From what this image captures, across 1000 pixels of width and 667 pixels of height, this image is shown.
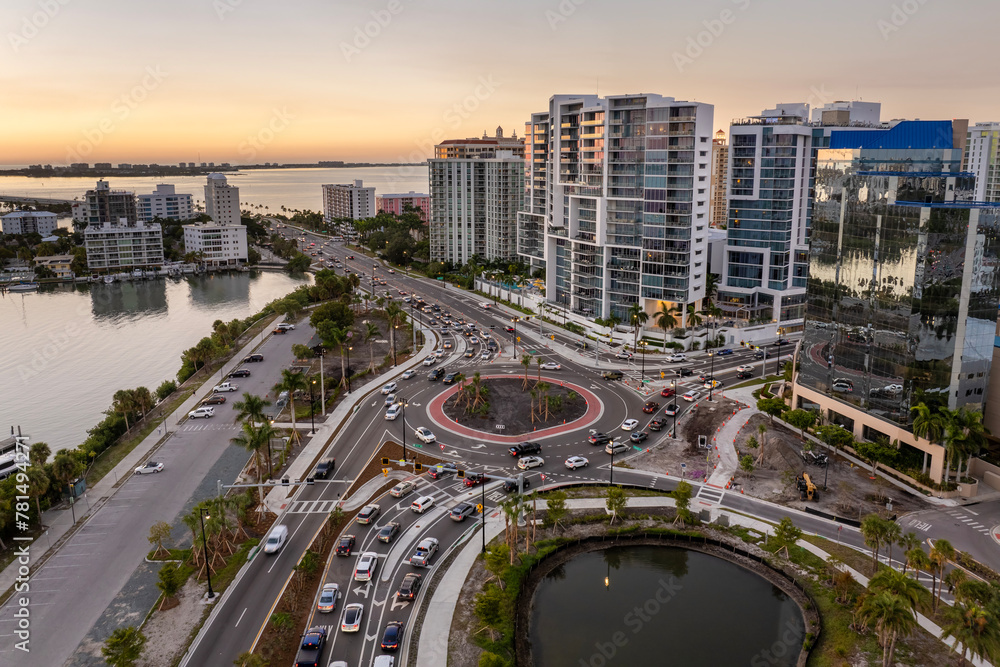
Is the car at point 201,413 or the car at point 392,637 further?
the car at point 201,413

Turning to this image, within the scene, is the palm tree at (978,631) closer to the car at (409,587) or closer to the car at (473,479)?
the car at (409,587)

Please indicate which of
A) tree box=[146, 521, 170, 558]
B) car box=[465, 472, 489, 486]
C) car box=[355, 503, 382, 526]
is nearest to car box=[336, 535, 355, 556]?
car box=[355, 503, 382, 526]

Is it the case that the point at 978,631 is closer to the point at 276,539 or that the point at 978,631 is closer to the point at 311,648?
the point at 311,648

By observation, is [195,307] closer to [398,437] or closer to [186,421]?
[186,421]

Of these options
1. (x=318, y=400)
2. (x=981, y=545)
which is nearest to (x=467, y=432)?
(x=318, y=400)

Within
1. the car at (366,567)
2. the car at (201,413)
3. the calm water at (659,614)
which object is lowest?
the calm water at (659,614)

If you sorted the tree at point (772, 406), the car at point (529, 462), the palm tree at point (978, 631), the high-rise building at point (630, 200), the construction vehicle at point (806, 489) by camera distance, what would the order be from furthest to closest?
the high-rise building at point (630, 200), the tree at point (772, 406), the car at point (529, 462), the construction vehicle at point (806, 489), the palm tree at point (978, 631)

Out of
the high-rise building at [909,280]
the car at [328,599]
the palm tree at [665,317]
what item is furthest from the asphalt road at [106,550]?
the high-rise building at [909,280]

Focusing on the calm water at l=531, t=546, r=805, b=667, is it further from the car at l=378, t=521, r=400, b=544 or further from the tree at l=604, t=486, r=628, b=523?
the car at l=378, t=521, r=400, b=544
